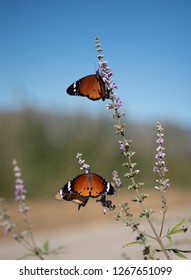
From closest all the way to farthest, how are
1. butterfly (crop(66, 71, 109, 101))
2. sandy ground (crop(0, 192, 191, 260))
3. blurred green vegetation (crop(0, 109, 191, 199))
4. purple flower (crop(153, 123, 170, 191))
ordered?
purple flower (crop(153, 123, 170, 191))
butterfly (crop(66, 71, 109, 101))
sandy ground (crop(0, 192, 191, 260))
blurred green vegetation (crop(0, 109, 191, 199))

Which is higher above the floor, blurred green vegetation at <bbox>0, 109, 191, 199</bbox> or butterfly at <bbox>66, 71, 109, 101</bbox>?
blurred green vegetation at <bbox>0, 109, 191, 199</bbox>

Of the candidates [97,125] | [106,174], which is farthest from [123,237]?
[97,125]

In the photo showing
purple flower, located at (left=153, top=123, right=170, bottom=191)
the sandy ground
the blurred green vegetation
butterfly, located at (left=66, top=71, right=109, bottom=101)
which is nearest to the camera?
purple flower, located at (left=153, top=123, right=170, bottom=191)

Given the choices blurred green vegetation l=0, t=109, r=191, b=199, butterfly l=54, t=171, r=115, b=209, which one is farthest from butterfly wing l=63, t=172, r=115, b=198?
blurred green vegetation l=0, t=109, r=191, b=199

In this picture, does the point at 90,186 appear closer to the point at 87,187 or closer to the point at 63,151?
the point at 87,187

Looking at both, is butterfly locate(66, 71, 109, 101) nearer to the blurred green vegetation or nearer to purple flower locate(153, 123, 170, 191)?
purple flower locate(153, 123, 170, 191)

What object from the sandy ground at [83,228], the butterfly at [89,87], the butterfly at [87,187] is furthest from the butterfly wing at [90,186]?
the sandy ground at [83,228]

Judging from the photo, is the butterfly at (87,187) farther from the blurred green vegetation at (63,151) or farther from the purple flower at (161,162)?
the blurred green vegetation at (63,151)
